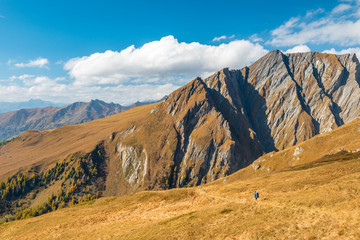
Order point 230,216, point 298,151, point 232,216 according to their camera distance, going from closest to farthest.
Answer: point 232,216 < point 230,216 < point 298,151

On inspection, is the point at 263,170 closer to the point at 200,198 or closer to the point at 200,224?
the point at 200,198

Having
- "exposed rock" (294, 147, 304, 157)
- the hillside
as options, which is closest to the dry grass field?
the hillside

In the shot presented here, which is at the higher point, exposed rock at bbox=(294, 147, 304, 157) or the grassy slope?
the grassy slope

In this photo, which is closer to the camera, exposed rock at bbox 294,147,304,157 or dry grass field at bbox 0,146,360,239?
dry grass field at bbox 0,146,360,239

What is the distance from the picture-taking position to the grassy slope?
26.4m

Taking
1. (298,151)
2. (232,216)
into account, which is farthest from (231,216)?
(298,151)

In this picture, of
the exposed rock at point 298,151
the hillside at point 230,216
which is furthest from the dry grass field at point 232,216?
the exposed rock at point 298,151

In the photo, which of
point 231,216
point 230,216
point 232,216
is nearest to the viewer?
point 232,216

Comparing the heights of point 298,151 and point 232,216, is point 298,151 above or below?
below

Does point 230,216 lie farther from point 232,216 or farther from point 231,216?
point 232,216

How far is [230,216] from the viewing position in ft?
118

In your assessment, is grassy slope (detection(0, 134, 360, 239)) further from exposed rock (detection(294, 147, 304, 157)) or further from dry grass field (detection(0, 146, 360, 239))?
exposed rock (detection(294, 147, 304, 157))

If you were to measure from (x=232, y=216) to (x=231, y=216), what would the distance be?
21cm

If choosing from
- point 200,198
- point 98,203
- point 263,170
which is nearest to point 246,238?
point 200,198
